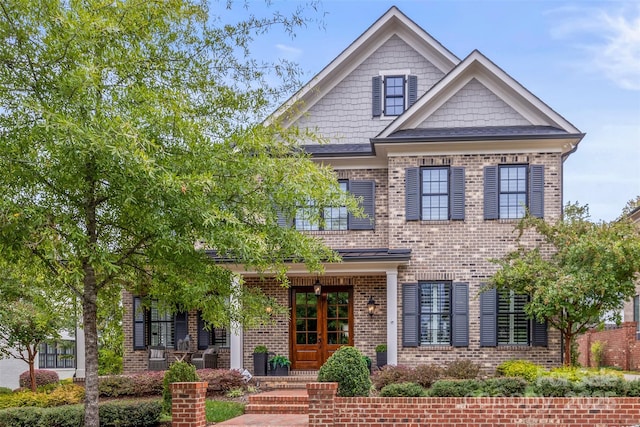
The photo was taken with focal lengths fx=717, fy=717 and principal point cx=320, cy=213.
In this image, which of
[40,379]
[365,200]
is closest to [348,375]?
[365,200]

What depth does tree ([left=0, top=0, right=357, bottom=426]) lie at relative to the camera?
9.33 meters

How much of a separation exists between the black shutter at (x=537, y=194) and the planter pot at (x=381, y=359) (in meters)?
5.05

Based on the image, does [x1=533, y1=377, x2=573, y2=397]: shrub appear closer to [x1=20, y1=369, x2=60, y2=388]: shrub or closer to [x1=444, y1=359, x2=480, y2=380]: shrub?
[x1=444, y1=359, x2=480, y2=380]: shrub

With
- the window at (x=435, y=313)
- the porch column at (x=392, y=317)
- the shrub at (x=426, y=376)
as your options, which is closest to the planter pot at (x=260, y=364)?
the porch column at (x=392, y=317)

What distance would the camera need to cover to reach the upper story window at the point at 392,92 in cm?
Result: 1986

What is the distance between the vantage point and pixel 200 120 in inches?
425

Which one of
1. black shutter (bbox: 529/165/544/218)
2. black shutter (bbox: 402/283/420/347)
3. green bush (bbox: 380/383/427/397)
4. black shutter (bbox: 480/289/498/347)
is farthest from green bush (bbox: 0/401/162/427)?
black shutter (bbox: 529/165/544/218)

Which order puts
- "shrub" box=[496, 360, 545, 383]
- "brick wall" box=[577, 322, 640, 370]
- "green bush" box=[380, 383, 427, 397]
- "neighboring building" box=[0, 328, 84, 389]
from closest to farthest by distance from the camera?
"green bush" box=[380, 383, 427, 397]
"shrub" box=[496, 360, 545, 383]
"brick wall" box=[577, 322, 640, 370]
"neighboring building" box=[0, 328, 84, 389]

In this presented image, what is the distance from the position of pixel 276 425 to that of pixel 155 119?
5503mm

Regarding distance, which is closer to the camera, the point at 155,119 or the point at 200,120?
the point at 155,119

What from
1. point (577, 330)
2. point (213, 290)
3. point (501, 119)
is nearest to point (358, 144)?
point (501, 119)

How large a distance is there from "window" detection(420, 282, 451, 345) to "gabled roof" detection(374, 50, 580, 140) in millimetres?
4025

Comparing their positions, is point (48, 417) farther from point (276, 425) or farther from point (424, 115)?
point (424, 115)

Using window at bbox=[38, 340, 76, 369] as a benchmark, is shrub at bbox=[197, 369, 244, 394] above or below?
above
